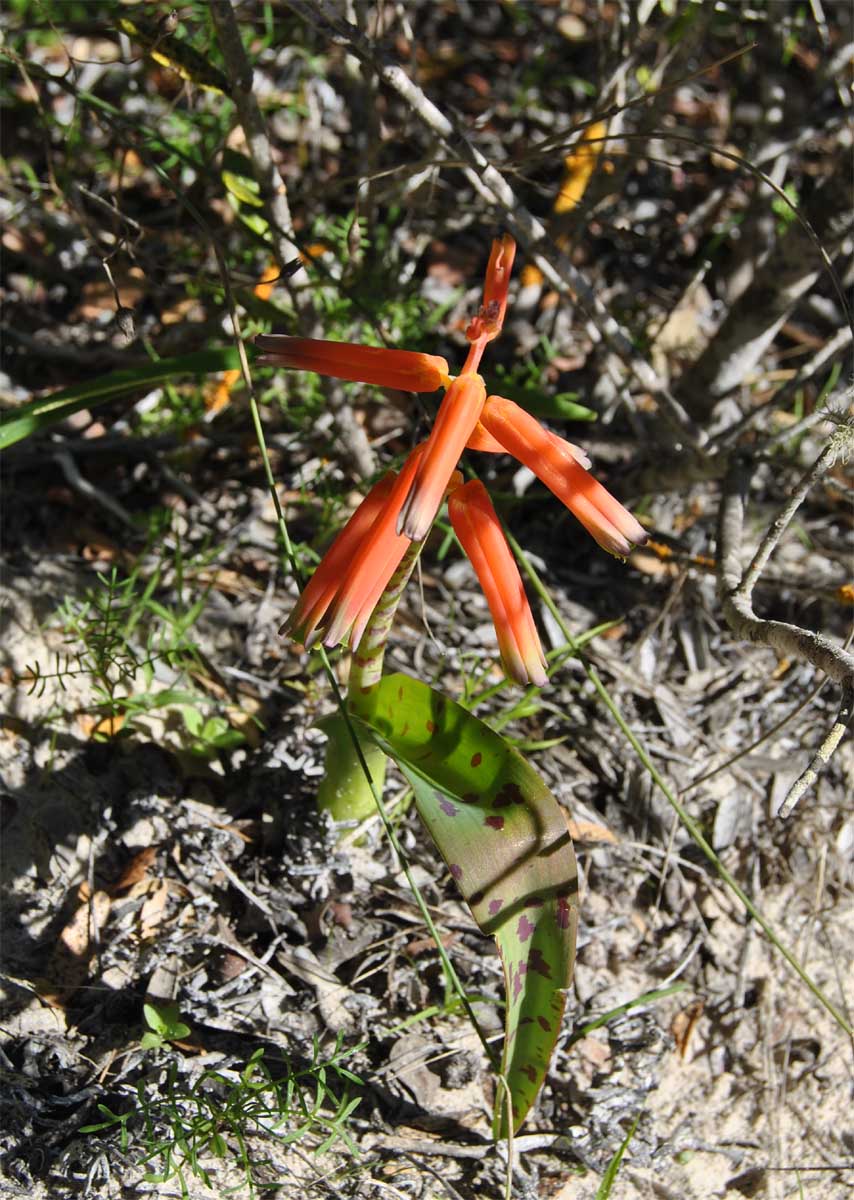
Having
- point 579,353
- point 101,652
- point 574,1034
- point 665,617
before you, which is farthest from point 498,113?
point 574,1034

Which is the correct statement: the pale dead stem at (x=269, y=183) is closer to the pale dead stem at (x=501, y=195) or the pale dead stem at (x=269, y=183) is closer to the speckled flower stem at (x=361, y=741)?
the pale dead stem at (x=501, y=195)

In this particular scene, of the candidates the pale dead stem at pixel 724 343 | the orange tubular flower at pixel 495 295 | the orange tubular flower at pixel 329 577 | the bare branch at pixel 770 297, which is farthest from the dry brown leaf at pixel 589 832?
the orange tubular flower at pixel 495 295

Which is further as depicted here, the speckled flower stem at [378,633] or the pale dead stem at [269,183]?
the pale dead stem at [269,183]

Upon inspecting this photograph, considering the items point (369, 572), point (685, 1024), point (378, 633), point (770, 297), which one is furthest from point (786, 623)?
point (770, 297)

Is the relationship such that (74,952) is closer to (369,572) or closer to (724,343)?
(369,572)

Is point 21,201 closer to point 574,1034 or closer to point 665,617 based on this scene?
point 665,617

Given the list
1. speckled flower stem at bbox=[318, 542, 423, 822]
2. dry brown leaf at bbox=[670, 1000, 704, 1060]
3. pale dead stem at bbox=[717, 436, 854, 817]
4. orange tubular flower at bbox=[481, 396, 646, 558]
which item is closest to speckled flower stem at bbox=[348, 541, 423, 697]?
speckled flower stem at bbox=[318, 542, 423, 822]

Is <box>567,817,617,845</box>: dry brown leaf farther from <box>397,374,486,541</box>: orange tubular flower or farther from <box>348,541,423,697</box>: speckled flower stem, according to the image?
<box>397,374,486,541</box>: orange tubular flower
